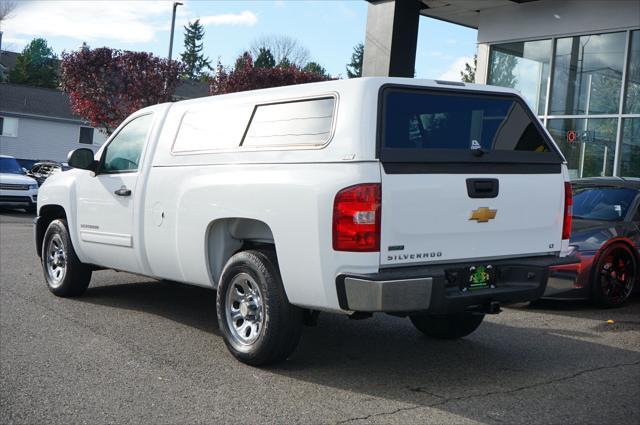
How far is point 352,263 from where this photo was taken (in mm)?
4773

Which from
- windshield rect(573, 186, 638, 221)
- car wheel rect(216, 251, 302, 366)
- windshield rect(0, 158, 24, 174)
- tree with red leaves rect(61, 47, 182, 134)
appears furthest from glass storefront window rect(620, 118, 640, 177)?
tree with red leaves rect(61, 47, 182, 134)

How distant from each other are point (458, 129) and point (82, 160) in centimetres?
388

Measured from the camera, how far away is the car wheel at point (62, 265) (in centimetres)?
798

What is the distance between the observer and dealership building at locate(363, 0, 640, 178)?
1523 centimetres

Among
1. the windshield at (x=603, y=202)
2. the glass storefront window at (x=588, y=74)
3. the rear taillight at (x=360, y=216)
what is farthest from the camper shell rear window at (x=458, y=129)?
the glass storefront window at (x=588, y=74)

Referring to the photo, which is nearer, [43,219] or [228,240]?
[228,240]

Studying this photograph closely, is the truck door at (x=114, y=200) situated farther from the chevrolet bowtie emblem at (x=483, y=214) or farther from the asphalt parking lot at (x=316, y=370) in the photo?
the chevrolet bowtie emblem at (x=483, y=214)

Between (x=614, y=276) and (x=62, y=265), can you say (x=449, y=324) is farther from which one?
(x=62, y=265)

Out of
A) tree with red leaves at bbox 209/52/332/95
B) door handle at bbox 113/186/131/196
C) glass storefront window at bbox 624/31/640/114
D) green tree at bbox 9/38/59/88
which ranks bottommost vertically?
door handle at bbox 113/186/131/196

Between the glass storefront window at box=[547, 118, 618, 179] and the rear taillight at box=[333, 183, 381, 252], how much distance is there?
1275cm

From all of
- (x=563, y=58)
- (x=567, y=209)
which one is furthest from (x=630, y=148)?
(x=567, y=209)

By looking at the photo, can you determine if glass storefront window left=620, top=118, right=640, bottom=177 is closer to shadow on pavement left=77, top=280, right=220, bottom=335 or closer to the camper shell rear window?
shadow on pavement left=77, top=280, right=220, bottom=335

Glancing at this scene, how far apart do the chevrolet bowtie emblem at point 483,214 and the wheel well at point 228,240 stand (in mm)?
1562

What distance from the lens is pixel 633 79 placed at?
51.9ft
